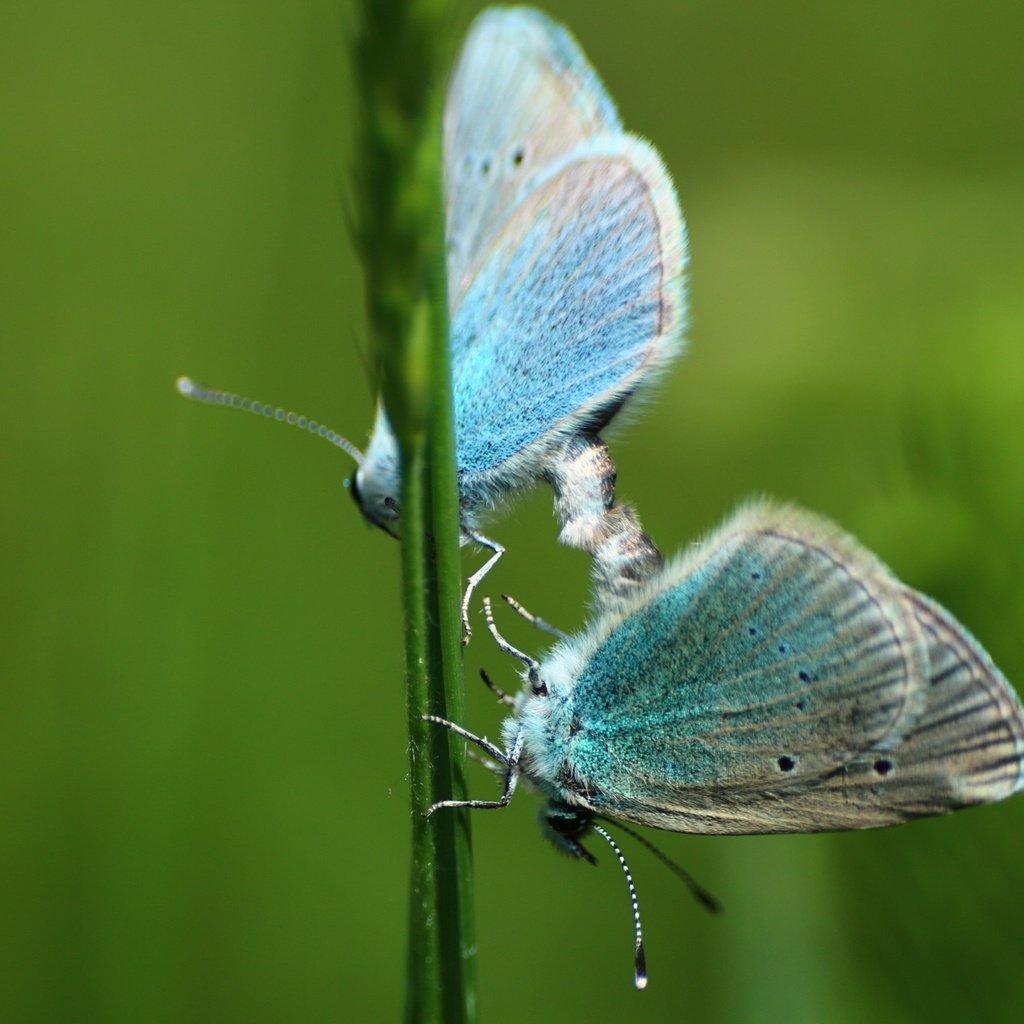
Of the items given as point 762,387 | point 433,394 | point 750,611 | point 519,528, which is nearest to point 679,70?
point 762,387

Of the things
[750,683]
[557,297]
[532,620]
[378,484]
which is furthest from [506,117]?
[750,683]

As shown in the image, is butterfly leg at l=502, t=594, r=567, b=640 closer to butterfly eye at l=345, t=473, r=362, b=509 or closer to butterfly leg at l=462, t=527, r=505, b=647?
butterfly leg at l=462, t=527, r=505, b=647

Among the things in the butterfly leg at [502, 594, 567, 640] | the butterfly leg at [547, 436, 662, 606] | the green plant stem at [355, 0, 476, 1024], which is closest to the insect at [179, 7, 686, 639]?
the butterfly leg at [547, 436, 662, 606]

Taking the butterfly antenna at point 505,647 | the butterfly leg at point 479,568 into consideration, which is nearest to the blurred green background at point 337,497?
the butterfly leg at point 479,568

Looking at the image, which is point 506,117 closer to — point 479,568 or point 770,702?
point 479,568

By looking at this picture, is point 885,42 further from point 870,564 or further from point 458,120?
point 870,564

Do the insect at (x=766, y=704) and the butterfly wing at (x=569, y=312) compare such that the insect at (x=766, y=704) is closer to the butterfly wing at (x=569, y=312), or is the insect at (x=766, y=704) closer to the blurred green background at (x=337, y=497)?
the blurred green background at (x=337, y=497)
